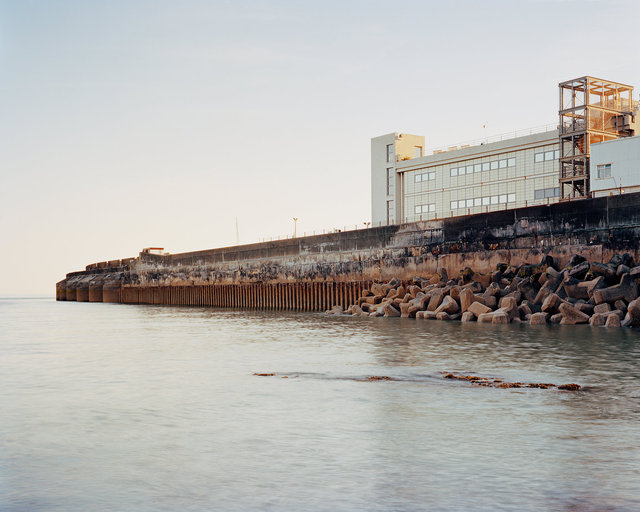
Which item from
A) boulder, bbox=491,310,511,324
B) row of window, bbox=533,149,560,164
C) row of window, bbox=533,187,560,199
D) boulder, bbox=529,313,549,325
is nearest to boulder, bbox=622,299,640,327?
boulder, bbox=529,313,549,325

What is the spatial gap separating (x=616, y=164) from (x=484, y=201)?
60.3 ft

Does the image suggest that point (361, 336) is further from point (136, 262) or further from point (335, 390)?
point (136, 262)

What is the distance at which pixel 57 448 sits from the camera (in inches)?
309

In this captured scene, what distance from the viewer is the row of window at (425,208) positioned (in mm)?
66250

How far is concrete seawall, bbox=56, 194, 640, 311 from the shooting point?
2786 cm

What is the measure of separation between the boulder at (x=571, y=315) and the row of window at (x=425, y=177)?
142ft

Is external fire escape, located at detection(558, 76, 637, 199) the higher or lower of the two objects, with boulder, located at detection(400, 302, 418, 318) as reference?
higher

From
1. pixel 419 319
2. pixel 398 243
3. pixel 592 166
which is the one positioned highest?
pixel 592 166

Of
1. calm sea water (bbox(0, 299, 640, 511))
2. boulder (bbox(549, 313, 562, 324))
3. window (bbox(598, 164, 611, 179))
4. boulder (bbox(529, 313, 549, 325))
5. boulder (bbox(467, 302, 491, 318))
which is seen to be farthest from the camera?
window (bbox(598, 164, 611, 179))

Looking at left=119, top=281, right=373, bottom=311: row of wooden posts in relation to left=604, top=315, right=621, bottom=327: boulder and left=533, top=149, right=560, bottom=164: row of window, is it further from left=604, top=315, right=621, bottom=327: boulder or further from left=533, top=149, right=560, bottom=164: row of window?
left=533, top=149, right=560, bottom=164: row of window

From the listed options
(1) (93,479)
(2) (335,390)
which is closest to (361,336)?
(2) (335,390)

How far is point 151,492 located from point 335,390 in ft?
19.0

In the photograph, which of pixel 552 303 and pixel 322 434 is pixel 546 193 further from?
pixel 322 434

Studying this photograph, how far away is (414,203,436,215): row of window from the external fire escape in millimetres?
14602
